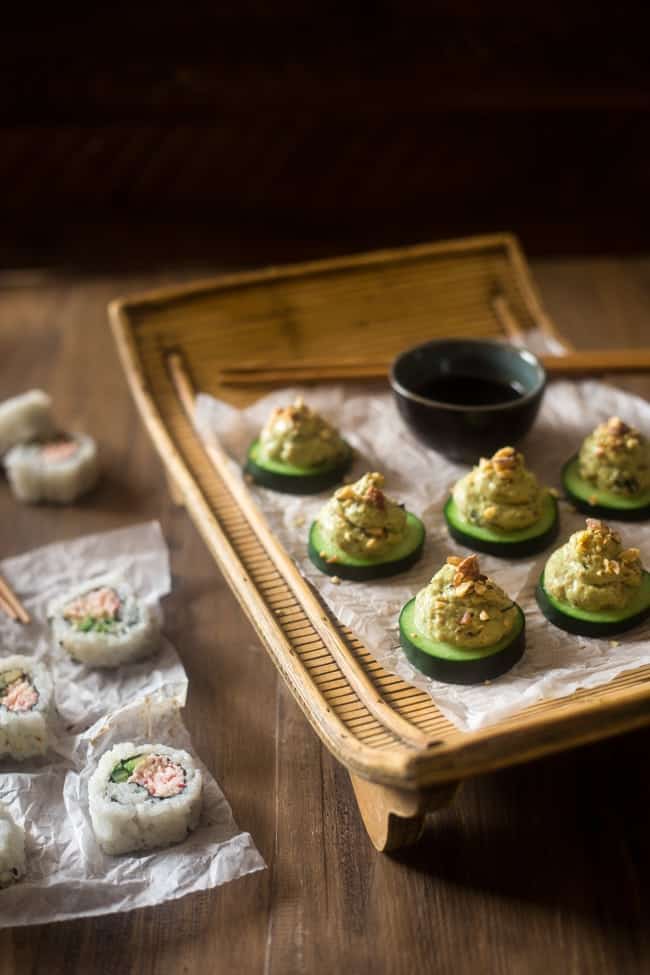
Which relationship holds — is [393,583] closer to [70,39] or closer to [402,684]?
[402,684]

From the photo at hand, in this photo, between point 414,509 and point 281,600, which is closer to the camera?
point 281,600

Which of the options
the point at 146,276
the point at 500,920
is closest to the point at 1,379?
the point at 146,276

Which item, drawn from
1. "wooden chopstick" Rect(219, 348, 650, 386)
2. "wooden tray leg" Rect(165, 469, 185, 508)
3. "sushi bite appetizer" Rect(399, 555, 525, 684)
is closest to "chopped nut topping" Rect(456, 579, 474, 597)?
"sushi bite appetizer" Rect(399, 555, 525, 684)

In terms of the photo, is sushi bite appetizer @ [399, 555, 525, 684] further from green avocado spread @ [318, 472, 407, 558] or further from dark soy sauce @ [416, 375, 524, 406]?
dark soy sauce @ [416, 375, 524, 406]

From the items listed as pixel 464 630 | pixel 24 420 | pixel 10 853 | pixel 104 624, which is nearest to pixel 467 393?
pixel 464 630

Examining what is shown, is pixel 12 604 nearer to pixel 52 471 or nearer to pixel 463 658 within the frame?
pixel 52 471

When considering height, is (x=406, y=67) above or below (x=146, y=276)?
above

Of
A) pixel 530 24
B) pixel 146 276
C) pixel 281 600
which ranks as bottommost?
pixel 146 276
